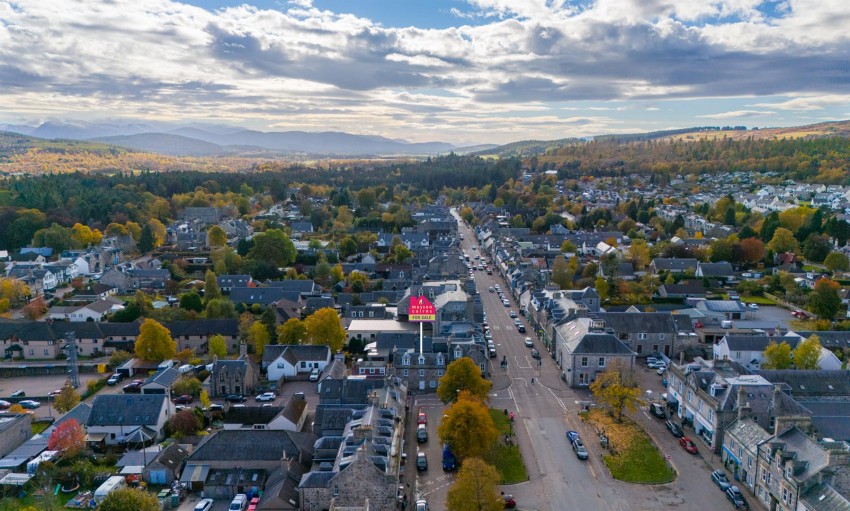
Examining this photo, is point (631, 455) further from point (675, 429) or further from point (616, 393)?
point (675, 429)

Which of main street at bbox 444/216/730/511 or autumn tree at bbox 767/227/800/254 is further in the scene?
autumn tree at bbox 767/227/800/254

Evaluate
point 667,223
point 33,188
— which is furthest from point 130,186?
point 667,223

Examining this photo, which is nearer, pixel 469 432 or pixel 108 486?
pixel 108 486

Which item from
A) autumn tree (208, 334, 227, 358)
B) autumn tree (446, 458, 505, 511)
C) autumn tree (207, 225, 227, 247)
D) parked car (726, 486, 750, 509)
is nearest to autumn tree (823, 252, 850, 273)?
parked car (726, 486, 750, 509)

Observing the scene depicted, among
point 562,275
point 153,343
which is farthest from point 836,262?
point 153,343

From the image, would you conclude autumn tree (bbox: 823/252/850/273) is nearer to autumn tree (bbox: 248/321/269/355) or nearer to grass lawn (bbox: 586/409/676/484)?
grass lawn (bbox: 586/409/676/484)

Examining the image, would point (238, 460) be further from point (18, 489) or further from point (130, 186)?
point (130, 186)
